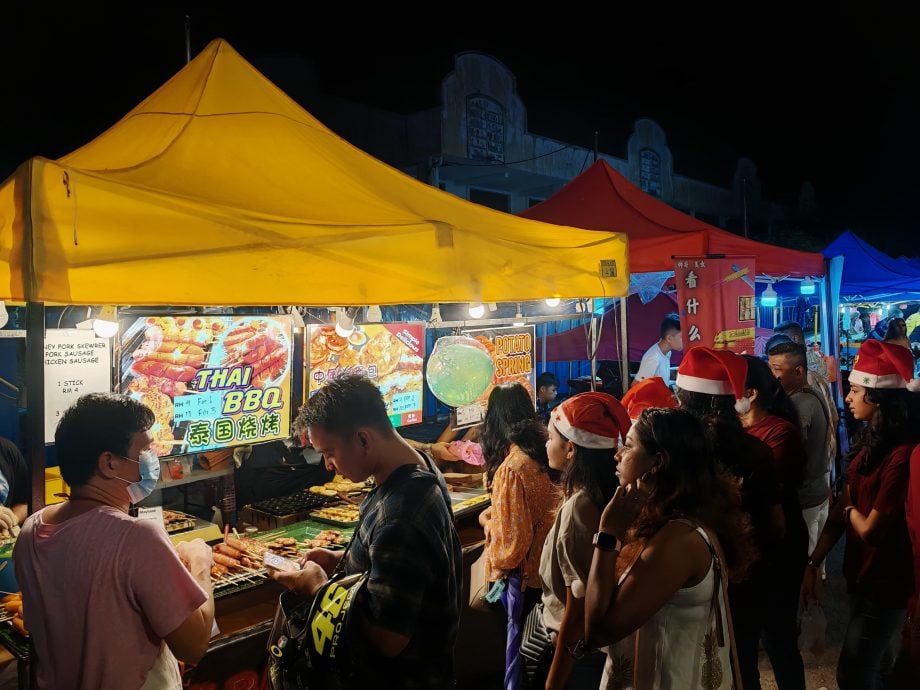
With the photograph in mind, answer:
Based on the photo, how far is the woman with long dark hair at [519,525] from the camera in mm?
3645

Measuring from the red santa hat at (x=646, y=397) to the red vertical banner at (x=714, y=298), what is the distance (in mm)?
1375

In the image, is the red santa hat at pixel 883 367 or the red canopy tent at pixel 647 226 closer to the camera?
the red santa hat at pixel 883 367

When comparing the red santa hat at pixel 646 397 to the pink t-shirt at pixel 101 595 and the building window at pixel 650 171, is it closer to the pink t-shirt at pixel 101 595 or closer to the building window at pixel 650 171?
the pink t-shirt at pixel 101 595

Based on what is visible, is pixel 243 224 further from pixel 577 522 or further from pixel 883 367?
pixel 883 367

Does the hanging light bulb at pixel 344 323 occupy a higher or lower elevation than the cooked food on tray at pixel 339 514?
higher

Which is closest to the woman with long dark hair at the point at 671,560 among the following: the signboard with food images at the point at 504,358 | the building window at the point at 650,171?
the signboard with food images at the point at 504,358

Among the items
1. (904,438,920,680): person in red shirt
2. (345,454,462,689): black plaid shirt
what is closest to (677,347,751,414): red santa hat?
(904,438,920,680): person in red shirt

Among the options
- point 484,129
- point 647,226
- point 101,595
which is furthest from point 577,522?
point 484,129

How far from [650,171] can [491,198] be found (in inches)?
285

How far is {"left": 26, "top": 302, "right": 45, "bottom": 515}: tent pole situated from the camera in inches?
88.7

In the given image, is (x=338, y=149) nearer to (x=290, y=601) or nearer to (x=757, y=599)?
(x=290, y=601)

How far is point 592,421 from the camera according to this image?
3002mm

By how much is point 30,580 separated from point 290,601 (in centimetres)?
81

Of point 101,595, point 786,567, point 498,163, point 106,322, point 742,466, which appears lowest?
point 786,567
